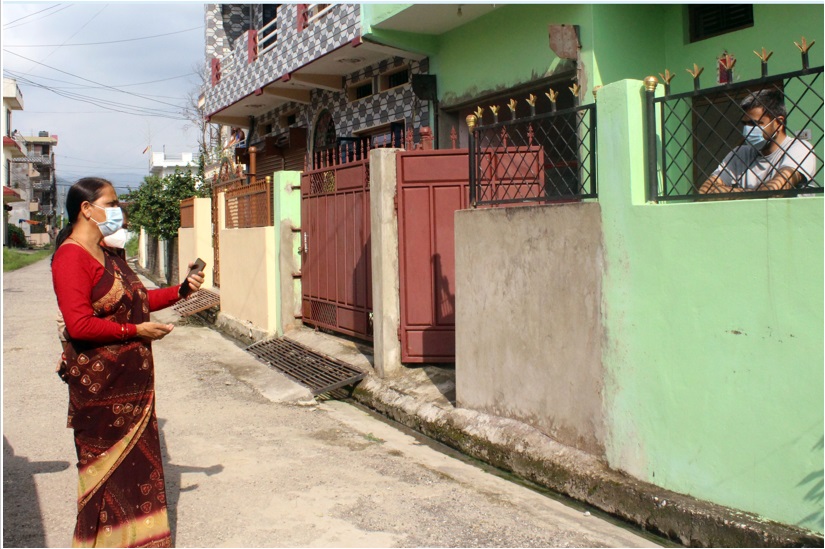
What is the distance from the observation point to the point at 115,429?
3420 millimetres

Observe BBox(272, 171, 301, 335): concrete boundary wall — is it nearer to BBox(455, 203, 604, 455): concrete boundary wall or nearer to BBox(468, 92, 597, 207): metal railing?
BBox(468, 92, 597, 207): metal railing

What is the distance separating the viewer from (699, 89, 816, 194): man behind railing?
3668 millimetres

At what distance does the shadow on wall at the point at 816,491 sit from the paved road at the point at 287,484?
79cm

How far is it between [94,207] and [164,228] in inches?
668

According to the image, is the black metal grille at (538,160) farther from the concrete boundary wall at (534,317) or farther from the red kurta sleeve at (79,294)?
the red kurta sleeve at (79,294)

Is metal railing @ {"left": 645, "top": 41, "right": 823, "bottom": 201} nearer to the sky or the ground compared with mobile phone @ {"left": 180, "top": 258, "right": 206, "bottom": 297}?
nearer to the sky

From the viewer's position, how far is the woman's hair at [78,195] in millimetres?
3385

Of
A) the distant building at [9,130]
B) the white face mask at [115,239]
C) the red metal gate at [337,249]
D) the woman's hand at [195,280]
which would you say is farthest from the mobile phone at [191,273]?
the distant building at [9,130]

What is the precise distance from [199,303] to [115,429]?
10.4 m

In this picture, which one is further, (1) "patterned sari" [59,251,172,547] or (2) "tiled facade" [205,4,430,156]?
(2) "tiled facade" [205,4,430,156]

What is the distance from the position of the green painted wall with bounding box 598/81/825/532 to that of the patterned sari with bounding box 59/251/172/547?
2526mm

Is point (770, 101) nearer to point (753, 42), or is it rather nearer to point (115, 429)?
point (115, 429)

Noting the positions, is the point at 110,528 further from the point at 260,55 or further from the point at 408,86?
the point at 260,55

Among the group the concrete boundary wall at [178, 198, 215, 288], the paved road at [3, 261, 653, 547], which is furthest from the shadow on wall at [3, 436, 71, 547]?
the concrete boundary wall at [178, 198, 215, 288]
